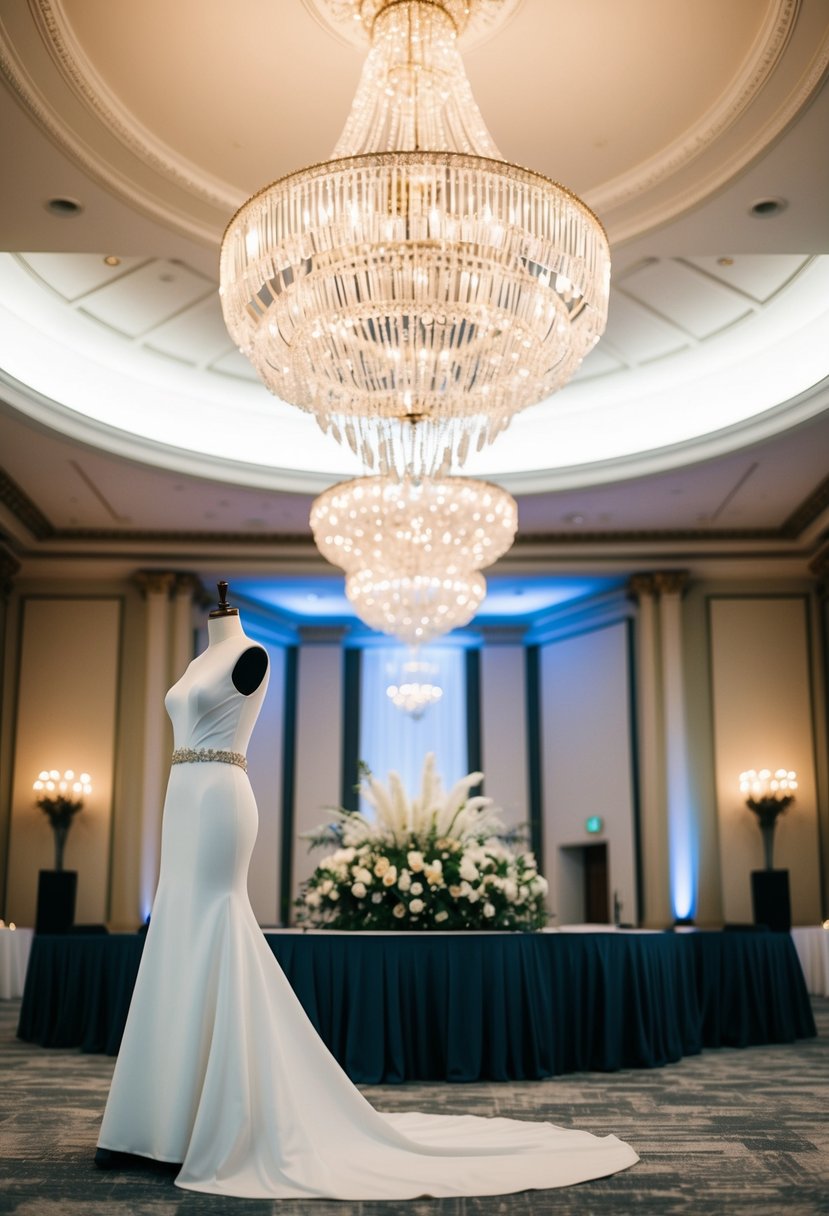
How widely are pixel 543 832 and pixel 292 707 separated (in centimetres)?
348

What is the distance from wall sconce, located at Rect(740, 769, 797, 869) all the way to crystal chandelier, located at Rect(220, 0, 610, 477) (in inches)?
307

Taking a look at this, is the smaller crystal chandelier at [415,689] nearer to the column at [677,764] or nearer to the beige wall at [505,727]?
the column at [677,764]

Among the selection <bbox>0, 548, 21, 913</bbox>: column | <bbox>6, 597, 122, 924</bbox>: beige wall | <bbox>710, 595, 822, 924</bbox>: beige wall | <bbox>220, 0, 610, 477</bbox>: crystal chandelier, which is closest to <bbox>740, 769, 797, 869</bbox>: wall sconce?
<bbox>710, 595, 822, 924</bbox>: beige wall

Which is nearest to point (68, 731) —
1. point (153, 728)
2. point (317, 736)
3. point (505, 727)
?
point (153, 728)

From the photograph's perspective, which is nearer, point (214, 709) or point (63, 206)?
point (214, 709)

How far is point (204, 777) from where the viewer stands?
150 inches

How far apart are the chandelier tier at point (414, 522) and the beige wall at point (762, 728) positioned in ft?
17.8

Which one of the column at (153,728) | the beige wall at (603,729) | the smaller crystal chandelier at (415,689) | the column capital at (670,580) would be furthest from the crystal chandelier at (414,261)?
the beige wall at (603,729)

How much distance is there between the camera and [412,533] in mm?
7957

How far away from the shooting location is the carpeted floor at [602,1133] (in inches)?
127

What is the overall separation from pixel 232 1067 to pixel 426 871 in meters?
2.75

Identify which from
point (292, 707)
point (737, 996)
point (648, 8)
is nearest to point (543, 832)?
point (292, 707)

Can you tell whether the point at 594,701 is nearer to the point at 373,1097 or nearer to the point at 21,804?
the point at 21,804

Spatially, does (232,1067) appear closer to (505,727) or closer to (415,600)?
(415,600)
